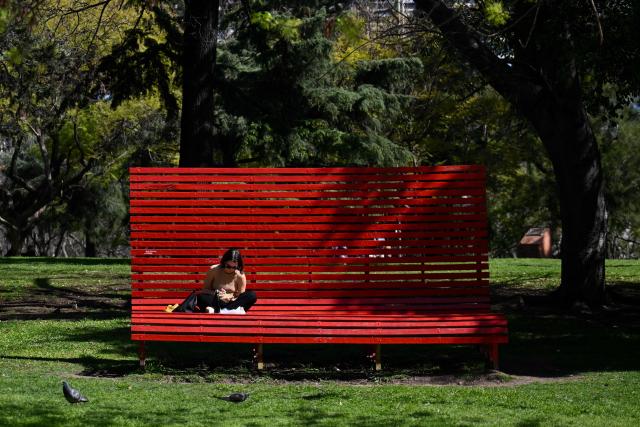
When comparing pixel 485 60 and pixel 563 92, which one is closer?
pixel 485 60

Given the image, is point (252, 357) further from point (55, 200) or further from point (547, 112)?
point (55, 200)

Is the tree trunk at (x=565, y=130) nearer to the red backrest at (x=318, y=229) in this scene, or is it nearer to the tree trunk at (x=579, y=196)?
the tree trunk at (x=579, y=196)

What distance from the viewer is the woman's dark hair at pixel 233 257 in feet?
35.2

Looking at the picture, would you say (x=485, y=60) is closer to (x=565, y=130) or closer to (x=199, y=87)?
(x=565, y=130)

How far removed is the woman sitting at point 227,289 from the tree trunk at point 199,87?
180 inches

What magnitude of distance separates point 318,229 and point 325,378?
2121 mm

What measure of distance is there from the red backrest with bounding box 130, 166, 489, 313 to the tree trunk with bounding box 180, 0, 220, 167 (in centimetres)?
385

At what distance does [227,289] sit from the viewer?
1091 cm

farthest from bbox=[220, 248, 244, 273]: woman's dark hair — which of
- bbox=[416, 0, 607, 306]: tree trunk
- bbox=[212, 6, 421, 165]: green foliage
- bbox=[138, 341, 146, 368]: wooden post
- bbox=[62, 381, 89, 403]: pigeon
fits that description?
bbox=[212, 6, 421, 165]: green foliage

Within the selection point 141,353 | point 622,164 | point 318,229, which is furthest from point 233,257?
point 622,164

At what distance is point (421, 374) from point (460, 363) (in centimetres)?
70

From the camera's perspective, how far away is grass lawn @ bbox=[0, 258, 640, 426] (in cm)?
775

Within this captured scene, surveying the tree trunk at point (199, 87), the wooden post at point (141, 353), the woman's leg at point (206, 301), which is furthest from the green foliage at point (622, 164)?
the wooden post at point (141, 353)

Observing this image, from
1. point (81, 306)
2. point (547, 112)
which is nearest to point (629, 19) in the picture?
point (547, 112)
